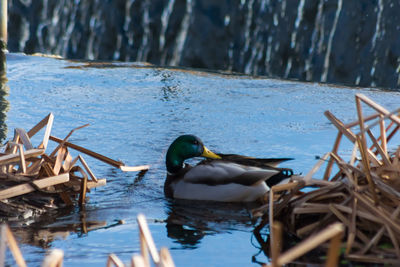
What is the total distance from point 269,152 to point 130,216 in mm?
2504

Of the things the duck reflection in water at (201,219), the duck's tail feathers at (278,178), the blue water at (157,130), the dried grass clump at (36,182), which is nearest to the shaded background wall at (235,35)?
the blue water at (157,130)

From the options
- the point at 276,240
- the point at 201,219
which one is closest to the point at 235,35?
the point at 201,219

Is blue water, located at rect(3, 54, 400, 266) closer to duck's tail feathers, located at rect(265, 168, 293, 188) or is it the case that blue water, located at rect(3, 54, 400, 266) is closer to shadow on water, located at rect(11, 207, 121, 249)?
shadow on water, located at rect(11, 207, 121, 249)

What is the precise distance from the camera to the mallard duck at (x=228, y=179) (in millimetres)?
5770

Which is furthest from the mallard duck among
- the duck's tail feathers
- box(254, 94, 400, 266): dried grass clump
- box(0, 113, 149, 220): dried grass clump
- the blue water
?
box(254, 94, 400, 266): dried grass clump

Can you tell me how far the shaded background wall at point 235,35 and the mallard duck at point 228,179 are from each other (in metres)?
10.0

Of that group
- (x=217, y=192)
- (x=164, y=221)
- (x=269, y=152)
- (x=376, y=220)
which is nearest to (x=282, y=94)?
(x=269, y=152)

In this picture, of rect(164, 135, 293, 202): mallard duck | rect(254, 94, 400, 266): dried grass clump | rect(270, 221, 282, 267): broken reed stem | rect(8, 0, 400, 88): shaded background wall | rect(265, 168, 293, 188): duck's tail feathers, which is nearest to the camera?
rect(270, 221, 282, 267): broken reed stem

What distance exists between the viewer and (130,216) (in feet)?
16.1

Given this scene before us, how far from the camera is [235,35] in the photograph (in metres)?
16.3

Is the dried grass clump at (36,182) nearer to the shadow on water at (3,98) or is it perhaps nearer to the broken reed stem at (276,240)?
the shadow on water at (3,98)

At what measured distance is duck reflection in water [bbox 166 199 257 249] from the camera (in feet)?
14.8

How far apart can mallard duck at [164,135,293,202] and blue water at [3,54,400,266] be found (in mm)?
150

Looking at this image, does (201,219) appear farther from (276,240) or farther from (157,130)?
(276,240)
